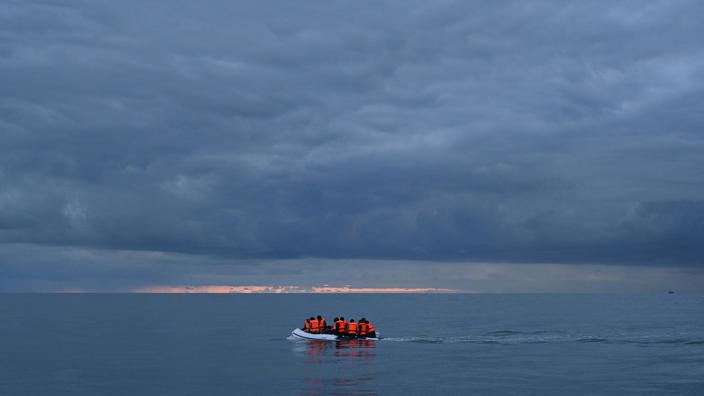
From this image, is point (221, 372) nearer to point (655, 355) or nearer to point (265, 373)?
point (265, 373)

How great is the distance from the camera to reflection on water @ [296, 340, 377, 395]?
2201 inches

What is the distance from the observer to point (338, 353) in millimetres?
82500

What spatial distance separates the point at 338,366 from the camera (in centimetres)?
7031

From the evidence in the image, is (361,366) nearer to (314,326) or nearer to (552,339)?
(314,326)

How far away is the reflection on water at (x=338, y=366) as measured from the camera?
55894 mm

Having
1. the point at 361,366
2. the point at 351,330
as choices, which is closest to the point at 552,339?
the point at 351,330

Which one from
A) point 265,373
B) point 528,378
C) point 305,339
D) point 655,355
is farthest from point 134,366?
point 655,355

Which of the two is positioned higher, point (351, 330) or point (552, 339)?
point (351, 330)

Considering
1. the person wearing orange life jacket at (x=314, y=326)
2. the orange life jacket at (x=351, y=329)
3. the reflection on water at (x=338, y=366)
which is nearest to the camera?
the reflection on water at (x=338, y=366)

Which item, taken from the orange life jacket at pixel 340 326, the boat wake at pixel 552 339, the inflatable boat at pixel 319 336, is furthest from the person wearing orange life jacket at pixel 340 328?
the boat wake at pixel 552 339

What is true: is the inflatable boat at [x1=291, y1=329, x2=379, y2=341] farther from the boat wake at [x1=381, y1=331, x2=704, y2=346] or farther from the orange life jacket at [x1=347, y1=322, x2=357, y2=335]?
the boat wake at [x1=381, y1=331, x2=704, y2=346]

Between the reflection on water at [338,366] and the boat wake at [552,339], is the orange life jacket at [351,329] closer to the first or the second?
the reflection on water at [338,366]

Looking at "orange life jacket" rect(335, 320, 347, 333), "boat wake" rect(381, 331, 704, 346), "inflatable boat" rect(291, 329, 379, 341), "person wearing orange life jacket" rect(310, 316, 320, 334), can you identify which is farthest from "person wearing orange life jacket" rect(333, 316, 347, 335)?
"boat wake" rect(381, 331, 704, 346)

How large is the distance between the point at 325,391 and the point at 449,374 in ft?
46.8
